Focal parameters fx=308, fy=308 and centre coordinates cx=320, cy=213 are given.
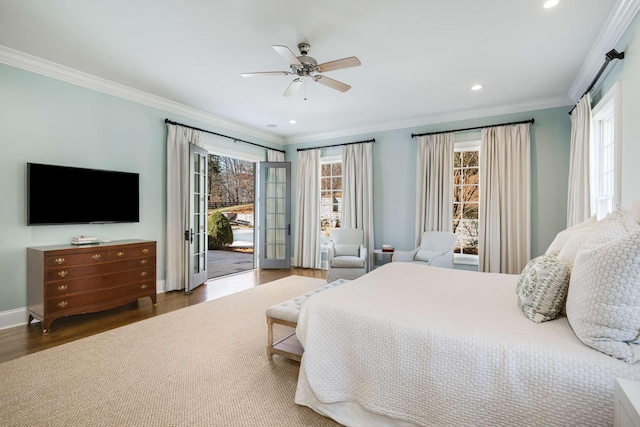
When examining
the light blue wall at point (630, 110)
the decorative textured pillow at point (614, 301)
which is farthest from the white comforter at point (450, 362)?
the light blue wall at point (630, 110)

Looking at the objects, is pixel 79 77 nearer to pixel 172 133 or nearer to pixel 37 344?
pixel 172 133

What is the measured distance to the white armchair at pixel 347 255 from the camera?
192 inches

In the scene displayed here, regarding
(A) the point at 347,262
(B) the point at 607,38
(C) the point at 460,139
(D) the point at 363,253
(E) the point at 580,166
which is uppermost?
(B) the point at 607,38

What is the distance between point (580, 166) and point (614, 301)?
10.2 feet

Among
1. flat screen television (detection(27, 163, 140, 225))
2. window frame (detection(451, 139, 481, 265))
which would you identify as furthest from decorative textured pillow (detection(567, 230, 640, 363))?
flat screen television (detection(27, 163, 140, 225))

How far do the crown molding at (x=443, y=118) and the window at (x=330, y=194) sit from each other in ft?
1.82

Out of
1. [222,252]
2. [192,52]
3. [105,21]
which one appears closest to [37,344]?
[105,21]

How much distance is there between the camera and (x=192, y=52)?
3.14 meters

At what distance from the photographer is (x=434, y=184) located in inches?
202

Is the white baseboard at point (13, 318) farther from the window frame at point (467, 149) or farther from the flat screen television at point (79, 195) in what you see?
the window frame at point (467, 149)

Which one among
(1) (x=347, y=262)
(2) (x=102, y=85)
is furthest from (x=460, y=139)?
(2) (x=102, y=85)

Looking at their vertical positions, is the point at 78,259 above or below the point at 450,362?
above

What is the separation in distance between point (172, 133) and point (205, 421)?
4.03 metres

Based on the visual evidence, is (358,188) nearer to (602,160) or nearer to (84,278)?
(602,160)
